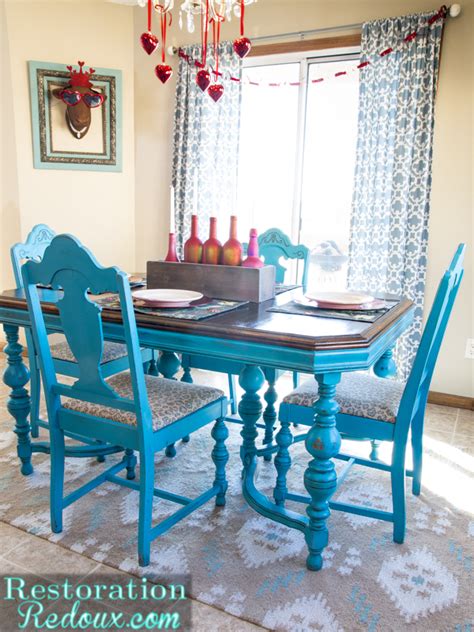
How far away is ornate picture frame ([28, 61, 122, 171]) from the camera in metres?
3.66

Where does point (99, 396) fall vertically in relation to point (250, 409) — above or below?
above

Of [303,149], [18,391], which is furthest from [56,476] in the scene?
[303,149]

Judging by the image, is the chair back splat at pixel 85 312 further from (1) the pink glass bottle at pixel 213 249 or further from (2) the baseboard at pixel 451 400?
(2) the baseboard at pixel 451 400

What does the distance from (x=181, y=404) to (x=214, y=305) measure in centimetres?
39

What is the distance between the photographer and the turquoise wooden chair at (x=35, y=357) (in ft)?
7.51

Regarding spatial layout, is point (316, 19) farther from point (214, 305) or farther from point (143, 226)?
point (214, 305)

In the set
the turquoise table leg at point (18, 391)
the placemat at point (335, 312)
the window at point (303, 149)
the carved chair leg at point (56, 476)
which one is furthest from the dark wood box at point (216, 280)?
the window at point (303, 149)

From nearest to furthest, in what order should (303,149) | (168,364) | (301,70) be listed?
(168,364) → (301,70) → (303,149)

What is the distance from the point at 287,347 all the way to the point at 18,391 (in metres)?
1.31

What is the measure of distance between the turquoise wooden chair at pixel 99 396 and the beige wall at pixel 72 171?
2.33m

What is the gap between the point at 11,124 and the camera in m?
3.69

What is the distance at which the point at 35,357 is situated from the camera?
8.61ft

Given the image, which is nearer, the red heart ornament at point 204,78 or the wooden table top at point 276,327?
the wooden table top at point 276,327

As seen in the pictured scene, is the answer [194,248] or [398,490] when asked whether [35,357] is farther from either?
[398,490]
